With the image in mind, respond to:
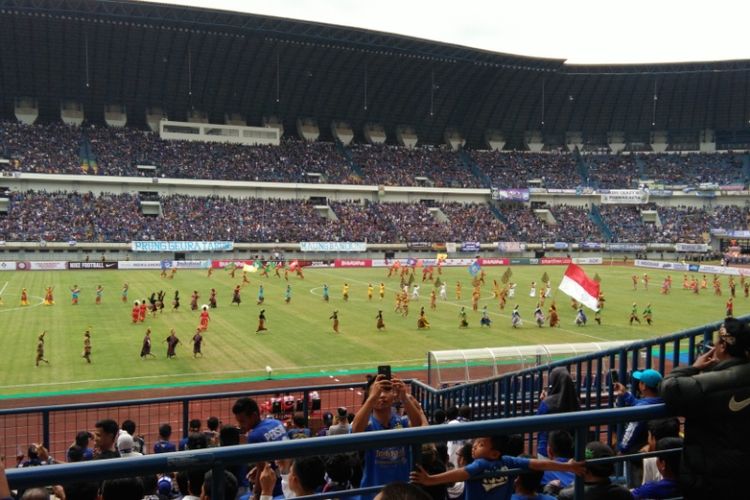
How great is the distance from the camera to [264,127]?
95.7m

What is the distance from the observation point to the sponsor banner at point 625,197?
9726 cm

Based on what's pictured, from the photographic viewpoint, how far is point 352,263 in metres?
76.8

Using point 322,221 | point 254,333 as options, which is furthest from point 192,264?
point 254,333

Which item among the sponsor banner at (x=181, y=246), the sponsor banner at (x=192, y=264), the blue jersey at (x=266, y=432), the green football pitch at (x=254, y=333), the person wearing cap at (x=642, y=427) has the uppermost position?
the person wearing cap at (x=642, y=427)

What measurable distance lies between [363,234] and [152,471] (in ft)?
268

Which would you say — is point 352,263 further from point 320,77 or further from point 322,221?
point 320,77

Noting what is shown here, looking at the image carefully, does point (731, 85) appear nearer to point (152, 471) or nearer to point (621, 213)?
point (621, 213)

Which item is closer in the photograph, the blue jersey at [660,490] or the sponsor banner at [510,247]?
the blue jersey at [660,490]

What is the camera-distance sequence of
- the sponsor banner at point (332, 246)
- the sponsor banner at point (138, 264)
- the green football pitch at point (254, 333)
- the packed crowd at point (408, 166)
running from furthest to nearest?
the packed crowd at point (408, 166) < the sponsor banner at point (332, 246) < the sponsor banner at point (138, 264) < the green football pitch at point (254, 333)

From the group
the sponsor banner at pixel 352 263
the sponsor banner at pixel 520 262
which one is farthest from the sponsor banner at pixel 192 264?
the sponsor banner at pixel 520 262

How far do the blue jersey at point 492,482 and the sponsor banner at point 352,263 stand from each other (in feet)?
236

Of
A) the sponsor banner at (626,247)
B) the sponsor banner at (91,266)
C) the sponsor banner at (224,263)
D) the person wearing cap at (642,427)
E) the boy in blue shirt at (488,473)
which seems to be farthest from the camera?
the sponsor banner at (626,247)

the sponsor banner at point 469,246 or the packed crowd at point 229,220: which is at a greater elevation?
the packed crowd at point 229,220

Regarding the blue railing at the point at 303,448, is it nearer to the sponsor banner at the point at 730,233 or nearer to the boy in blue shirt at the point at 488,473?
the boy in blue shirt at the point at 488,473
